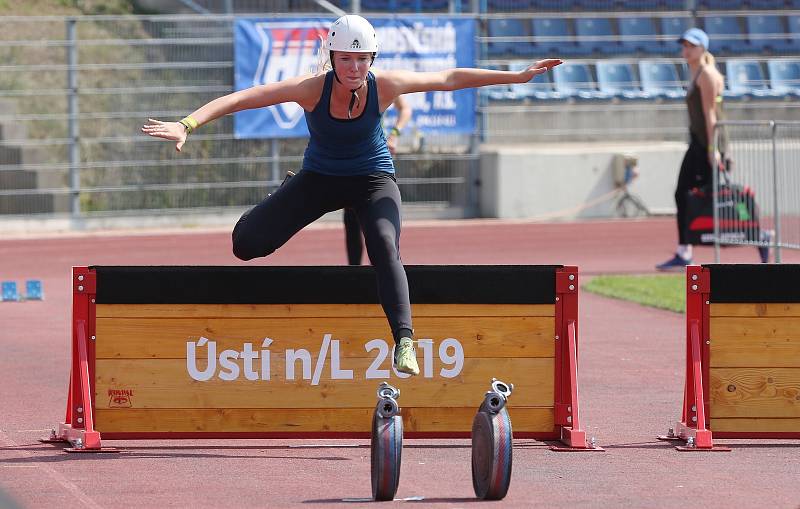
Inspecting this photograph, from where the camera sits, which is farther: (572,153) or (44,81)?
(572,153)

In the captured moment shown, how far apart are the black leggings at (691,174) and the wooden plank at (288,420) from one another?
27.4 ft

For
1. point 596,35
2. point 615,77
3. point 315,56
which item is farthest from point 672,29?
point 315,56

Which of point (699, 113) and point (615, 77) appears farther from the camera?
point (615, 77)

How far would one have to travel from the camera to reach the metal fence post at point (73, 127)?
22219 millimetres

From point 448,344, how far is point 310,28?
587 inches

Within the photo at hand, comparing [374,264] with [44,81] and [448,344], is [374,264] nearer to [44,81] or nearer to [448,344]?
[448,344]

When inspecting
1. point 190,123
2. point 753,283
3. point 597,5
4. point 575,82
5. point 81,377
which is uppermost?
point 597,5

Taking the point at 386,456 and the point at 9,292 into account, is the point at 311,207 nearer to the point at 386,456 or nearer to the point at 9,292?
the point at 386,456

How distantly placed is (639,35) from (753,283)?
1916 centimetres

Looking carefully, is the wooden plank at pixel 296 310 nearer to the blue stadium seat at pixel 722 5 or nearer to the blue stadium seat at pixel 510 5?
the blue stadium seat at pixel 510 5

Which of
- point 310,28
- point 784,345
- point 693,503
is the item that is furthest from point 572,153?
point 693,503

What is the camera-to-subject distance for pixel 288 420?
25.7 feet

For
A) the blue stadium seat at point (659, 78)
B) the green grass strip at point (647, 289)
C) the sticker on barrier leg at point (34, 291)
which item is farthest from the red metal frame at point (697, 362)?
the blue stadium seat at point (659, 78)

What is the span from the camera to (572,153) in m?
24.0
